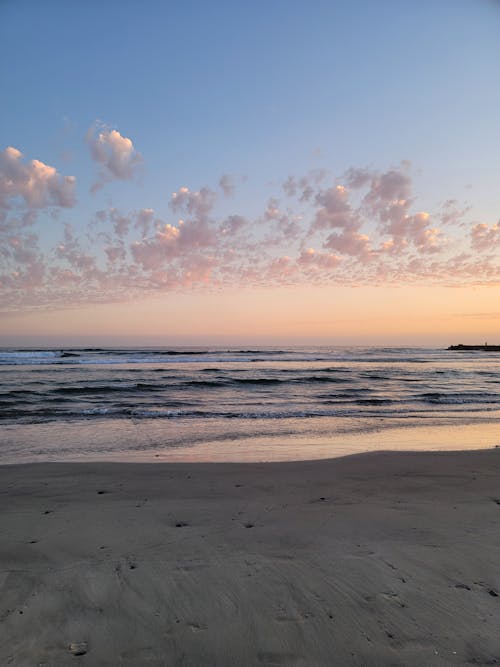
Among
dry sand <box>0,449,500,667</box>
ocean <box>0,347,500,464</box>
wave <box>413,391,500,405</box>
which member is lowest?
wave <box>413,391,500,405</box>

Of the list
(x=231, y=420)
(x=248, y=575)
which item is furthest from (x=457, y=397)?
(x=248, y=575)

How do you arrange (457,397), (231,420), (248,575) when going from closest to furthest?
(248,575), (231,420), (457,397)

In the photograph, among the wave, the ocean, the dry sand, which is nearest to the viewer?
the dry sand

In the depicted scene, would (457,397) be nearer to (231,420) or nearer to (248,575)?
(231,420)

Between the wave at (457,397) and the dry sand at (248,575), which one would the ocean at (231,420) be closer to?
the wave at (457,397)

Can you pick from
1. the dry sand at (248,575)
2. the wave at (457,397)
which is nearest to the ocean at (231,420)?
the wave at (457,397)

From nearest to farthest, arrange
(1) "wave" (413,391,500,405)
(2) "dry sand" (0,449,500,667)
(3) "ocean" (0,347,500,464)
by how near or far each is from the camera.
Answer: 1. (2) "dry sand" (0,449,500,667)
2. (3) "ocean" (0,347,500,464)
3. (1) "wave" (413,391,500,405)

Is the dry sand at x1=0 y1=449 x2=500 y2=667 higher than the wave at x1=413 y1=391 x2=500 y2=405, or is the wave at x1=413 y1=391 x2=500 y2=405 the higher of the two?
the dry sand at x1=0 y1=449 x2=500 y2=667

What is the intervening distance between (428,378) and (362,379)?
4.48 meters

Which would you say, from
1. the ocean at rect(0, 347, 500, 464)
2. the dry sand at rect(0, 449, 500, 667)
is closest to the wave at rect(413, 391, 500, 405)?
the ocean at rect(0, 347, 500, 464)

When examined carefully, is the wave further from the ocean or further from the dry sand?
the dry sand

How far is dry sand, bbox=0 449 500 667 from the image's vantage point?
2.41 meters

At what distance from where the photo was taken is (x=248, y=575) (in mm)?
3137

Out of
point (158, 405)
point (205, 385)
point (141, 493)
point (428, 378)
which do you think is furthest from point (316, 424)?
point (428, 378)
